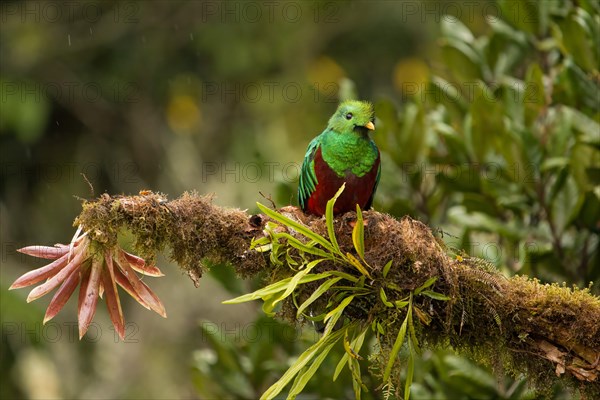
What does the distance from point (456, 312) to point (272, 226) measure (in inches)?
27.2

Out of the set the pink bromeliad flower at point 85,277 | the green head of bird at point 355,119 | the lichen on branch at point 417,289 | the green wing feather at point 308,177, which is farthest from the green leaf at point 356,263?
the green head of bird at point 355,119

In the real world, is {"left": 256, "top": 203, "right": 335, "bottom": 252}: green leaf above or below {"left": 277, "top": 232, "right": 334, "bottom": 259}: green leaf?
above

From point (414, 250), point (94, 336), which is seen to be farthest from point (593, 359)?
point (94, 336)

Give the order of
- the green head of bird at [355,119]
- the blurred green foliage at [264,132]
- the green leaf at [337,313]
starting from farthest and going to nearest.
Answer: the blurred green foliage at [264,132] → the green head of bird at [355,119] → the green leaf at [337,313]

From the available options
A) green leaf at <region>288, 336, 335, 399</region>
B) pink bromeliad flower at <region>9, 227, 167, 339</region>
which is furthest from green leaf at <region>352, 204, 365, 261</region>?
pink bromeliad flower at <region>9, 227, 167, 339</region>

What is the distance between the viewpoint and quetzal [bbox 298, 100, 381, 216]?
377 cm

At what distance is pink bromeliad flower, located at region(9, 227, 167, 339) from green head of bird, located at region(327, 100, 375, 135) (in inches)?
54.4

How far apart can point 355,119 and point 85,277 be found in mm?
1579

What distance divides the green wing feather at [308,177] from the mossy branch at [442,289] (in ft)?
2.80

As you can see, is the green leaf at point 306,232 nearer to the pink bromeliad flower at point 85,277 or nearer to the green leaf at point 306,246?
the green leaf at point 306,246

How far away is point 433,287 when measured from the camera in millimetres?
2906

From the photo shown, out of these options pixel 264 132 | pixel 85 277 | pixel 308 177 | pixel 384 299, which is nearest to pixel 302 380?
pixel 384 299

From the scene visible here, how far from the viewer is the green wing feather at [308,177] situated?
383cm

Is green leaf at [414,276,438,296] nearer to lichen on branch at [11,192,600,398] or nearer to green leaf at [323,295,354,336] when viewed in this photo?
lichen on branch at [11,192,600,398]
